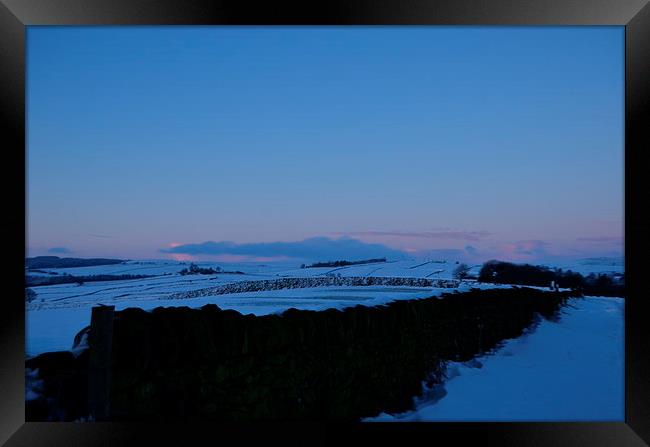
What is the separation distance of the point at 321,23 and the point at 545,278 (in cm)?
1443

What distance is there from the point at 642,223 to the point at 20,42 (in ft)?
12.0

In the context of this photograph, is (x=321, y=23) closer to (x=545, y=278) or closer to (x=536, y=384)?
(x=536, y=384)

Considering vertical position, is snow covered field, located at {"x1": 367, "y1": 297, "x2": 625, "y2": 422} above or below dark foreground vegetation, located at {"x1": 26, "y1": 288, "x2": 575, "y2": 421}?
below

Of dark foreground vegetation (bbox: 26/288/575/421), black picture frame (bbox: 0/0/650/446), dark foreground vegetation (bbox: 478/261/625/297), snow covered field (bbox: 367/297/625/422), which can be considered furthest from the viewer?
dark foreground vegetation (bbox: 478/261/625/297)

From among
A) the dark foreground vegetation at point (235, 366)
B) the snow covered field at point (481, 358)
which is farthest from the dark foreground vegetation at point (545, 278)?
the dark foreground vegetation at point (235, 366)

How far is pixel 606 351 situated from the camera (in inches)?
356

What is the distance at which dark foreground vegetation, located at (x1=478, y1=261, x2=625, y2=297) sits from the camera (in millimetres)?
12156

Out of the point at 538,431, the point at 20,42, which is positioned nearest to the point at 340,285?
the point at 538,431

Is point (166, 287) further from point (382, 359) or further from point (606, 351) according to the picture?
point (606, 351)

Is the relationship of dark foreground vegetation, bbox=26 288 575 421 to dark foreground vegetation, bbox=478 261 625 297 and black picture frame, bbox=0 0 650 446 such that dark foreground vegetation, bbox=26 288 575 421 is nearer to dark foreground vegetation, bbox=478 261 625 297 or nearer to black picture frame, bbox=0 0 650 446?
black picture frame, bbox=0 0 650 446

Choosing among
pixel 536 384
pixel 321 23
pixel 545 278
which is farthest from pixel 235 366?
pixel 545 278

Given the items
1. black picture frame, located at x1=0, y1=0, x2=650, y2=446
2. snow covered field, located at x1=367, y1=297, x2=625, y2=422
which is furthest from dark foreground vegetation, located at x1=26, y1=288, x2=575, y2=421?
snow covered field, located at x1=367, y1=297, x2=625, y2=422

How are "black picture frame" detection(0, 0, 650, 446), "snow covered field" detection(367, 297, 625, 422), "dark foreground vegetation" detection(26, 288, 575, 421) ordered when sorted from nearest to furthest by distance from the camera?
"black picture frame" detection(0, 0, 650, 446)
"dark foreground vegetation" detection(26, 288, 575, 421)
"snow covered field" detection(367, 297, 625, 422)

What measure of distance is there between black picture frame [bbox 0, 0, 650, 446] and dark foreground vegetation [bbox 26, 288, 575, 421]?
14 cm
